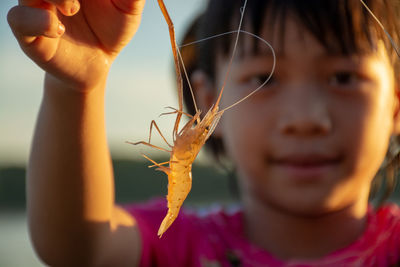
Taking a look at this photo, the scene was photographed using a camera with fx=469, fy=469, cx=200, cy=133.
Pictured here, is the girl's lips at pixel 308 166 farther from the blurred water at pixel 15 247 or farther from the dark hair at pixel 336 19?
the blurred water at pixel 15 247

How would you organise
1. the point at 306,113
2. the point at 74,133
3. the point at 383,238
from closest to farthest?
the point at 74,133 < the point at 306,113 < the point at 383,238

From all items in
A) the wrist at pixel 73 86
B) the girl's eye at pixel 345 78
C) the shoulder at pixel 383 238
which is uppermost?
the wrist at pixel 73 86

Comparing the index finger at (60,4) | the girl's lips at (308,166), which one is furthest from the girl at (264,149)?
the index finger at (60,4)

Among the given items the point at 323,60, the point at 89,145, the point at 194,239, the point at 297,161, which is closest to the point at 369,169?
the point at 297,161

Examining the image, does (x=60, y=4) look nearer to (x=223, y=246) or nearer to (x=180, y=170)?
(x=180, y=170)

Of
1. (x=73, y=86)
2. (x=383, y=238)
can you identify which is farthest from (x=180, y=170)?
(x=383, y=238)

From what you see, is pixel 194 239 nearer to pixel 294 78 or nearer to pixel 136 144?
pixel 294 78

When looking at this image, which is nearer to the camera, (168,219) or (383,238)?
(168,219)
